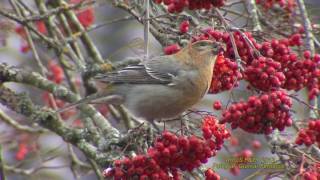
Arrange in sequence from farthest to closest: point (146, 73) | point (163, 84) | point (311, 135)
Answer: point (146, 73) < point (163, 84) < point (311, 135)

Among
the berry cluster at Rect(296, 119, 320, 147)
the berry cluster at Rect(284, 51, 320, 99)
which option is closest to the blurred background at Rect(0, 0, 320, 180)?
the berry cluster at Rect(284, 51, 320, 99)

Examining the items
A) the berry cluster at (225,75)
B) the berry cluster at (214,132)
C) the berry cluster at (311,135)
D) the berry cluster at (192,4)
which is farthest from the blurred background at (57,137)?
the berry cluster at (192,4)

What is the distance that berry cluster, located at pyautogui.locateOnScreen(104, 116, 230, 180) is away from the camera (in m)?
3.58

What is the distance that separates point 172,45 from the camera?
15.1ft

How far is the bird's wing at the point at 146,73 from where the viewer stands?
16.3 feet

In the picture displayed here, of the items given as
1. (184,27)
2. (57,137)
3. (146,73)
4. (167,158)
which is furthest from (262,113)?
(57,137)

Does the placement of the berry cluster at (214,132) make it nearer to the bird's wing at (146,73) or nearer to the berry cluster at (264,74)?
the berry cluster at (264,74)

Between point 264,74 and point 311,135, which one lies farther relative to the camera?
point 311,135

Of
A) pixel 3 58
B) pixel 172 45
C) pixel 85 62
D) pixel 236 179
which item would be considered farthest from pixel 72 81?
pixel 236 179

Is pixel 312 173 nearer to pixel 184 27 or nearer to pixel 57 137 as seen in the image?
pixel 184 27

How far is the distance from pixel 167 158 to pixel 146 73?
1562 millimetres

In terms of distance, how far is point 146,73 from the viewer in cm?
504

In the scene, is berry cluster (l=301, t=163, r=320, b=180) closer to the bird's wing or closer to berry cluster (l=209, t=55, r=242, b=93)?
berry cluster (l=209, t=55, r=242, b=93)

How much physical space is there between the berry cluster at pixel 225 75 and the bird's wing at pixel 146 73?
851 millimetres
